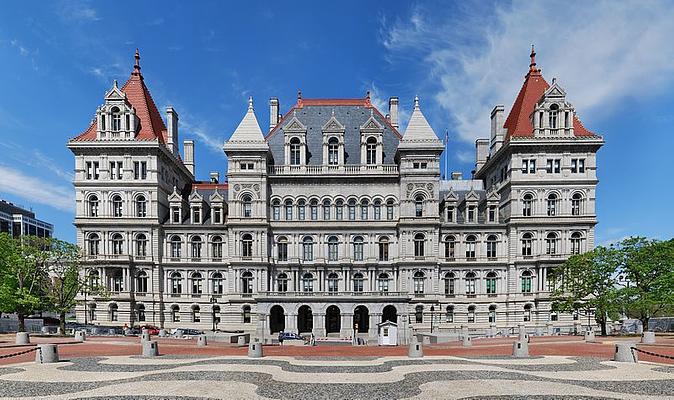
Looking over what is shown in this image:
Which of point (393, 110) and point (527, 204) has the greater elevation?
point (393, 110)

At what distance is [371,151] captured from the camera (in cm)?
5447

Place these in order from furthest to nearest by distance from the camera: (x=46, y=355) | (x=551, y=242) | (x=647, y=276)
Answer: (x=551, y=242) < (x=647, y=276) < (x=46, y=355)

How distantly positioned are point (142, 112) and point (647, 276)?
199ft

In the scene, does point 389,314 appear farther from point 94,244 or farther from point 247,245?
point 94,244

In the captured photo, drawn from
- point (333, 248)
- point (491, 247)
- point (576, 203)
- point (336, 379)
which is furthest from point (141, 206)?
point (576, 203)

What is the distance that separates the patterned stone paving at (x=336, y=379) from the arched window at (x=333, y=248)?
2969 cm

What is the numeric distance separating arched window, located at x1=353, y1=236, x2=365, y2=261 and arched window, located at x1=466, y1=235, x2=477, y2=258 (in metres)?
13.4

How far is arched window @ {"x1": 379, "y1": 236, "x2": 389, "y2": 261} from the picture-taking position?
176 ft

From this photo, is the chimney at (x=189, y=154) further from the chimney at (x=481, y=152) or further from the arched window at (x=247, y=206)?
the chimney at (x=481, y=152)

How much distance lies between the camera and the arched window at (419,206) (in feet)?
173

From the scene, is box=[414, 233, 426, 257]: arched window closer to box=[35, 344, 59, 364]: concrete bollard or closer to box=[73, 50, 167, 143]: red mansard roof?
box=[73, 50, 167, 143]: red mansard roof

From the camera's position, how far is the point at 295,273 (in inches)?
2101

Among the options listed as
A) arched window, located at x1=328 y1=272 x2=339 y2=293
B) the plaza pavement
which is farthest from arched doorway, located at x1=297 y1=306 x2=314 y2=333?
the plaza pavement

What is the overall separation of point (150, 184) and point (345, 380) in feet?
141
